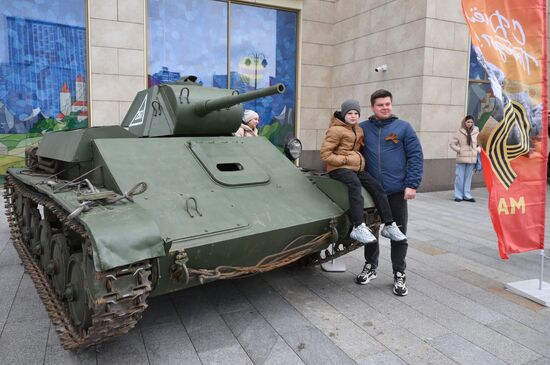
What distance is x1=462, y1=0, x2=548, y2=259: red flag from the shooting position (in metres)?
4.33

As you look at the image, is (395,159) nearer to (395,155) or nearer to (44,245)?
(395,155)

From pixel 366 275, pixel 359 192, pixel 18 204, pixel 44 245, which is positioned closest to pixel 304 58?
pixel 18 204

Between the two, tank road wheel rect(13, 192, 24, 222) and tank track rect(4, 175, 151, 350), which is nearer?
tank track rect(4, 175, 151, 350)

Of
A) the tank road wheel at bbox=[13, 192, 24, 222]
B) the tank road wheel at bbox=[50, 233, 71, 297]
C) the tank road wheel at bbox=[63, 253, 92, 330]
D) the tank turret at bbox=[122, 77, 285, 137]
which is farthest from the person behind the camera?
the tank road wheel at bbox=[13, 192, 24, 222]

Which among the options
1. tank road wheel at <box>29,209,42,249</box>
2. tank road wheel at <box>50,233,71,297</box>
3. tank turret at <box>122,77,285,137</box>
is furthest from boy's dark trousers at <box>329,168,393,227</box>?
tank road wheel at <box>29,209,42,249</box>

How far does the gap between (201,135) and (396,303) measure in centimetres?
269

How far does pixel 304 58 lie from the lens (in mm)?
12883

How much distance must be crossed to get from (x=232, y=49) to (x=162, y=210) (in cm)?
934

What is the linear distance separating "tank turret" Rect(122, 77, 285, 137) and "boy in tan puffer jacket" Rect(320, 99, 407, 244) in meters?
0.98

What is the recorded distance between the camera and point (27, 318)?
3.95m

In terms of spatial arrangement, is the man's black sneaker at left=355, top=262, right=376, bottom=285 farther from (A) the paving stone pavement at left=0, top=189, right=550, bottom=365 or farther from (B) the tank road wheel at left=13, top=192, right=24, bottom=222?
(B) the tank road wheel at left=13, top=192, right=24, bottom=222

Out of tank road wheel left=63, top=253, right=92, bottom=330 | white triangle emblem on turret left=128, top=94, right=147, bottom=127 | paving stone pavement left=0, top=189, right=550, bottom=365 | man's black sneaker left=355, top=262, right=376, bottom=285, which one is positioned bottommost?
paving stone pavement left=0, top=189, right=550, bottom=365

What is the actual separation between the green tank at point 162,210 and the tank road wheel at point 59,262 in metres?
0.02

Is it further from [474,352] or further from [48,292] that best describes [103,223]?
[474,352]
